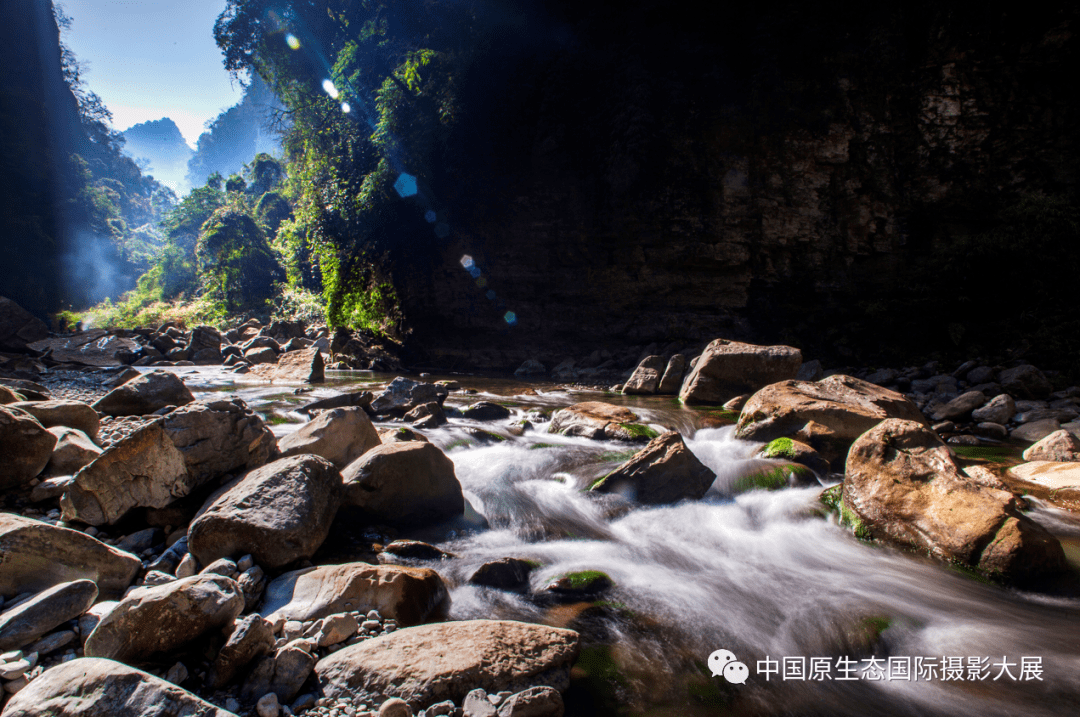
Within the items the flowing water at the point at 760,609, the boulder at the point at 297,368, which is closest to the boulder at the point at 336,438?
the flowing water at the point at 760,609

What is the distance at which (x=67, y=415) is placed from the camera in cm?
441

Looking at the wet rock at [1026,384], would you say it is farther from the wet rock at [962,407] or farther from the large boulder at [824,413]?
the large boulder at [824,413]

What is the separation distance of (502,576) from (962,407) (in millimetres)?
8136

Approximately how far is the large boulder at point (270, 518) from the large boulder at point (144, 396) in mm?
3343

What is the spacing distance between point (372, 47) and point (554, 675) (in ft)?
68.5

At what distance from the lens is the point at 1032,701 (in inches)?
90.3

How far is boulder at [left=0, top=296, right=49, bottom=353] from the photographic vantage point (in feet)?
47.7

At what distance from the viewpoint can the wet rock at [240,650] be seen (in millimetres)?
2006

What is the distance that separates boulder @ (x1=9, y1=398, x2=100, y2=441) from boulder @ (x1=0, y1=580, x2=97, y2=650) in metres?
3.00

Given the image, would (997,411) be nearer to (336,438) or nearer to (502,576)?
(502,576)

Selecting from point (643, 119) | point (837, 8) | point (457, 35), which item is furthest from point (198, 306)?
point (837, 8)

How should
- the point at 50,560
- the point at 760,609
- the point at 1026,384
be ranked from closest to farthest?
1. the point at 50,560
2. the point at 760,609
3. the point at 1026,384

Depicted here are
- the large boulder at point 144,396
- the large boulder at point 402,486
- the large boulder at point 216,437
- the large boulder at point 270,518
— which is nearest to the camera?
the large boulder at point 270,518

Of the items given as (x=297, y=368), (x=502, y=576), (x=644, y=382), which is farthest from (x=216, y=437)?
(x=297, y=368)
